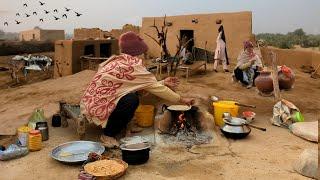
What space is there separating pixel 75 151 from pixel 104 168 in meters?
0.85

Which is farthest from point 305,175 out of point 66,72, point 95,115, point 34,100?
point 66,72

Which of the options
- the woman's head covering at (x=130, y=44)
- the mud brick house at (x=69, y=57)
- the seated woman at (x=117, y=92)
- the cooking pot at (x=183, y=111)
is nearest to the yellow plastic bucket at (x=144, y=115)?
the cooking pot at (x=183, y=111)

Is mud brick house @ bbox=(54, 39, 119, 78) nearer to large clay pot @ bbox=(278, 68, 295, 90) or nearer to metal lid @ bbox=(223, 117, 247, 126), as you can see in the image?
large clay pot @ bbox=(278, 68, 295, 90)

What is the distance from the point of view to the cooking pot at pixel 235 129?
575 cm

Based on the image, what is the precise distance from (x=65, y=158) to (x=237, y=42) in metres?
12.1

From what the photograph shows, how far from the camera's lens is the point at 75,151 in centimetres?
509

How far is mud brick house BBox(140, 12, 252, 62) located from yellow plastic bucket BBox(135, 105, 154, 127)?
10.2 metres

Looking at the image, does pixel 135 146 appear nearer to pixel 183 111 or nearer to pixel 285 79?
pixel 183 111

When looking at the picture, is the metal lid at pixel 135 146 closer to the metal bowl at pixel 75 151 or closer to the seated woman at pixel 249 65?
the metal bowl at pixel 75 151

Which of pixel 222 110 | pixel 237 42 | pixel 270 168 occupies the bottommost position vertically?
pixel 270 168

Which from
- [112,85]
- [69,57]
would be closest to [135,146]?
[112,85]

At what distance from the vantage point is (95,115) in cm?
523

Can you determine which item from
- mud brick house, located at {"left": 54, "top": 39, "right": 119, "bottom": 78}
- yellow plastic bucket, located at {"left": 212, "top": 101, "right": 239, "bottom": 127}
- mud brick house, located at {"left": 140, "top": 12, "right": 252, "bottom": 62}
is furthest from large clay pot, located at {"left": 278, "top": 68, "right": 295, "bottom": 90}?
mud brick house, located at {"left": 140, "top": 12, "right": 252, "bottom": 62}

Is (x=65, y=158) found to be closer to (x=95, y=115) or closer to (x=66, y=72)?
(x=95, y=115)
